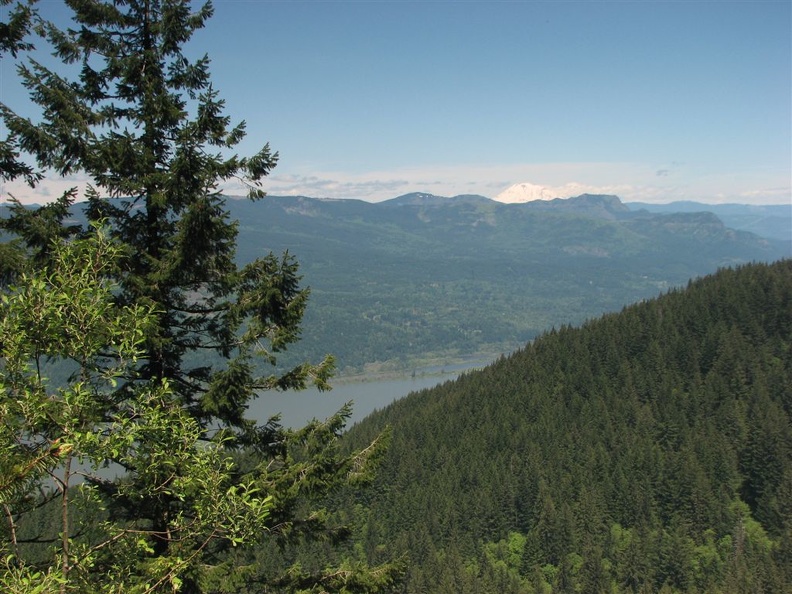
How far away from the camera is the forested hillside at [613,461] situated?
2985 inches

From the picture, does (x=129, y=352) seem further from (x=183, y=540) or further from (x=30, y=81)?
(x=30, y=81)

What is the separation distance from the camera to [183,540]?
7.33 m

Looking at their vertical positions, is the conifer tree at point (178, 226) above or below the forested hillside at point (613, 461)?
above

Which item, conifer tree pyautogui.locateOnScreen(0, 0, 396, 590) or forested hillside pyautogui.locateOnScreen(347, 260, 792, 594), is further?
forested hillside pyautogui.locateOnScreen(347, 260, 792, 594)

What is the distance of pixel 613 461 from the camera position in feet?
326

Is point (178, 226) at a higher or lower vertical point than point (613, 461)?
higher

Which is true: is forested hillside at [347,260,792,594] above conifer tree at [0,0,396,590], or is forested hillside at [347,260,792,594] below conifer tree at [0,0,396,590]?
below

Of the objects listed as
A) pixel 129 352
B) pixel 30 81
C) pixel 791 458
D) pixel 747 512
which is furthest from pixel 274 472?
pixel 791 458

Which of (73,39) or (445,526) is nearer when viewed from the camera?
(73,39)

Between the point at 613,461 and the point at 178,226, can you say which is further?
the point at 613,461

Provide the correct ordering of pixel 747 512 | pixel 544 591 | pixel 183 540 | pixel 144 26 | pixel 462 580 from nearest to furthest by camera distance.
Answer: pixel 183 540
pixel 144 26
pixel 462 580
pixel 544 591
pixel 747 512

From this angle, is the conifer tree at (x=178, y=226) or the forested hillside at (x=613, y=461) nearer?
the conifer tree at (x=178, y=226)

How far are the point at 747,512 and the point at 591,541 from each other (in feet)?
85.1

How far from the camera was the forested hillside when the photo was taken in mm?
75812
